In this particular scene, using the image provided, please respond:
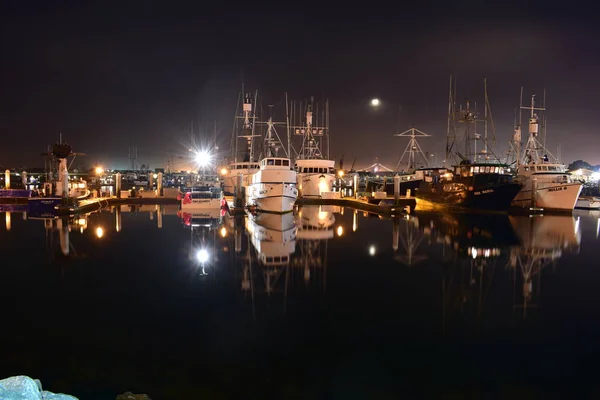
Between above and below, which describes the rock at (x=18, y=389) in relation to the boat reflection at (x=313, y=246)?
above

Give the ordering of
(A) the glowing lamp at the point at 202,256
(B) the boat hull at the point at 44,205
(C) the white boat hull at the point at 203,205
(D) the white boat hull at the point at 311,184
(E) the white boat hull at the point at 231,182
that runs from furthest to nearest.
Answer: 1. (E) the white boat hull at the point at 231,182
2. (D) the white boat hull at the point at 311,184
3. (C) the white boat hull at the point at 203,205
4. (B) the boat hull at the point at 44,205
5. (A) the glowing lamp at the point at 202,256

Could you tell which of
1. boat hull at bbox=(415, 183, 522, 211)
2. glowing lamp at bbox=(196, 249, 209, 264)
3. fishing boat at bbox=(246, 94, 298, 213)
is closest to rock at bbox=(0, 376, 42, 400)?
glowing lamp at bbox=(196, 249, 209, 264)

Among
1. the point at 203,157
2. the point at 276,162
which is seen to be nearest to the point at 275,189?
the point at 276,162

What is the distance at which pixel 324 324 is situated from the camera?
10.5 m

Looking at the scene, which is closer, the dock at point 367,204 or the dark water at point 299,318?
the dark water at point 299,318

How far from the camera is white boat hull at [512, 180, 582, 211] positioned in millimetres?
40594

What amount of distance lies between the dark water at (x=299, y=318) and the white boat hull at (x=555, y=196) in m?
20.3

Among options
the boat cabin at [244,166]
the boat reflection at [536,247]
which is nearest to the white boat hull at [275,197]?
the boat cabin at [244,166]

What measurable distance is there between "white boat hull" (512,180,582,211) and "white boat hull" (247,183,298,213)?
22677 millimetres

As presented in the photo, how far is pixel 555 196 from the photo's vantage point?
41688mm

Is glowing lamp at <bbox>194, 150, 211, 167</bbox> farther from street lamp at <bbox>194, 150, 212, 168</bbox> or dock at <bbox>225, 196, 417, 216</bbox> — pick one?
dock at <bbox>225, 196, 417, 216</bbox>

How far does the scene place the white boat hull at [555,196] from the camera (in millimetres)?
40594

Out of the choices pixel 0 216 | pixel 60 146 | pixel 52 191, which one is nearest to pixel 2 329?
pixel 0 216

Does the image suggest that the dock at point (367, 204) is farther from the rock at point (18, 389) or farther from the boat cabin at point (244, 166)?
the rock at point (18, 389)
